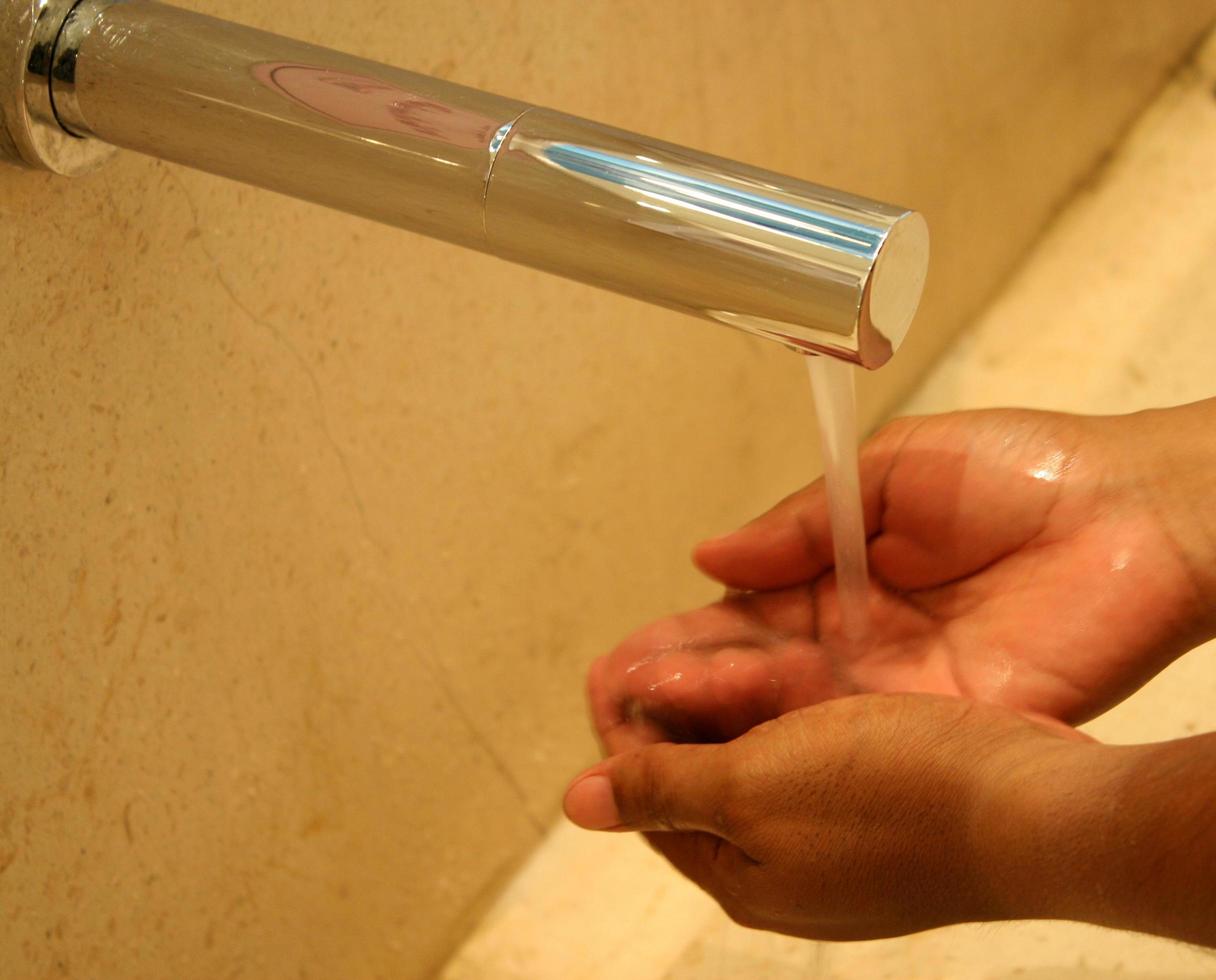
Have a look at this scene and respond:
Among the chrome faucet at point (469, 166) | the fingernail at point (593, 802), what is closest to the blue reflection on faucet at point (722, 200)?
the chrome faucet at point (469, 166)

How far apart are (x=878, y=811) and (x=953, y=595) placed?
0.18 meters

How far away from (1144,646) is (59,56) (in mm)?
468

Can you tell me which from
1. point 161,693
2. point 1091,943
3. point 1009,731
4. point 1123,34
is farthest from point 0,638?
point 1123,34

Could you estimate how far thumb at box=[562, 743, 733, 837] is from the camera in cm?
53

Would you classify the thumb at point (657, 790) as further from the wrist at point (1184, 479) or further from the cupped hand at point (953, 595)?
the wrist at point (1184, 479)

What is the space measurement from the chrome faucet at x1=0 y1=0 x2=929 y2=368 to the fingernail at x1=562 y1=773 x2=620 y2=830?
0.76 ft

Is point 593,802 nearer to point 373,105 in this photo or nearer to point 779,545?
point 779,545

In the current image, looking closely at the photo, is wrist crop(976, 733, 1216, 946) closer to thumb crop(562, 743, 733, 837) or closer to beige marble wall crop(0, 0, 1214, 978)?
thumb crop(562, 743, 733, 837)

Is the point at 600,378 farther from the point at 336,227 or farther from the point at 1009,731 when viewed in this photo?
the point at 1009,731

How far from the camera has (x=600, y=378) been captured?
77 cm

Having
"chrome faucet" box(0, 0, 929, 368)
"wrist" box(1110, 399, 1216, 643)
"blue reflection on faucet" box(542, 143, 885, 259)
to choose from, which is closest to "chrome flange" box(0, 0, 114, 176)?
"chrome faucet" box(0, 0, 929, 368)

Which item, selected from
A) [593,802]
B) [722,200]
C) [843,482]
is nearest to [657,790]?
[593,802]

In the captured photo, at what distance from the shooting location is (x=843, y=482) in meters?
0.55

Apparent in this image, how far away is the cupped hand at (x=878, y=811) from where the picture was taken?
1.49 feet
